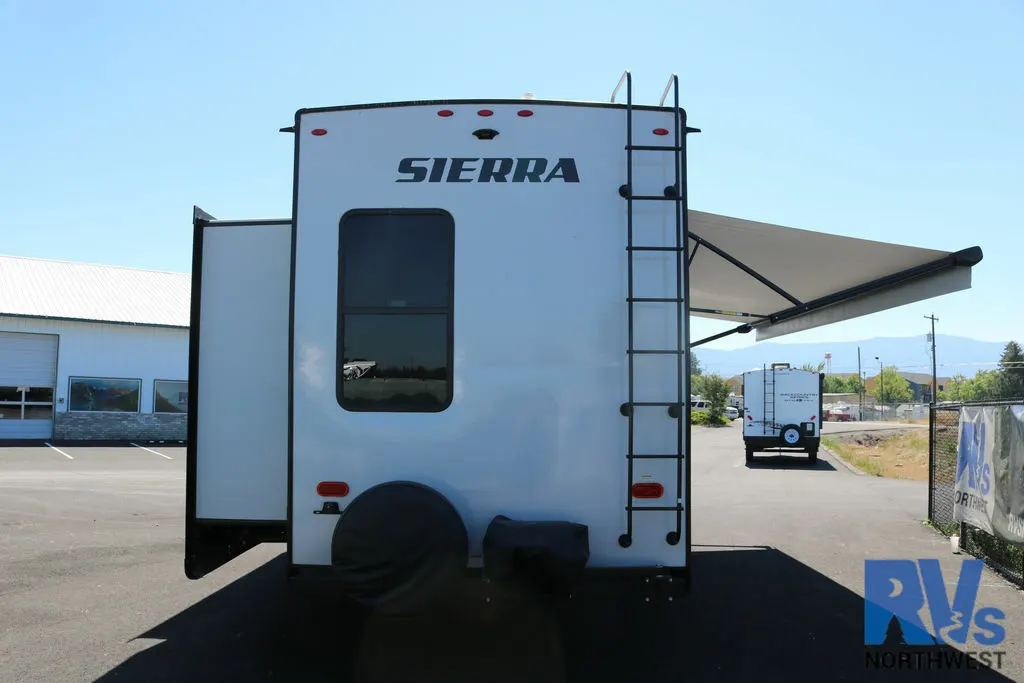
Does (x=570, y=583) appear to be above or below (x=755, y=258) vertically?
below

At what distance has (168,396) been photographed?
27609 millimetres

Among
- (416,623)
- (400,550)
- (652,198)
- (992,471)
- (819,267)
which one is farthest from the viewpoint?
(992,471)

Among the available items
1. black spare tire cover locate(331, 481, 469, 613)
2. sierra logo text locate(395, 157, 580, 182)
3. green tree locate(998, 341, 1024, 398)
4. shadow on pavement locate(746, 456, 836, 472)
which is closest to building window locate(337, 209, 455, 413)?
Answer: sierra logo text locate(395, 157, 580, 182)

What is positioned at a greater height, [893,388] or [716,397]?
[893,388]

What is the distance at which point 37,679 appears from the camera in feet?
14.2

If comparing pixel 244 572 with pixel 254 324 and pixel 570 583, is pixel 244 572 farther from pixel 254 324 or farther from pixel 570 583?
pixel 570 583

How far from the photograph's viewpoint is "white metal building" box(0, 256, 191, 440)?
25562 millimetres

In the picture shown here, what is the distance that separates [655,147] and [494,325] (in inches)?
52.7

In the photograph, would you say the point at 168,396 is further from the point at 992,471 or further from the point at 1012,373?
the point at 1012,373

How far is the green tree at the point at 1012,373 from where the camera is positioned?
7275cm

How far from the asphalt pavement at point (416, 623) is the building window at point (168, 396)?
18874mm

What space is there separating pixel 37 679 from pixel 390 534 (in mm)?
2322

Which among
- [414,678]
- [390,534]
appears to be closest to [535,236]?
[390,534]

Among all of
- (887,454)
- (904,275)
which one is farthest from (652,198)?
(887,454)
